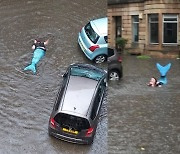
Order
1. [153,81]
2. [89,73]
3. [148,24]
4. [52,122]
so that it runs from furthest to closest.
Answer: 1. [52,122]
2. [89,73]
3. [153,81]
4. [148,24]

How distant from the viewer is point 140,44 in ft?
2.75

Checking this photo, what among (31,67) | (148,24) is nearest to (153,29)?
(148,24)

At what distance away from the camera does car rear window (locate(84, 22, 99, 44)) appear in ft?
3.11

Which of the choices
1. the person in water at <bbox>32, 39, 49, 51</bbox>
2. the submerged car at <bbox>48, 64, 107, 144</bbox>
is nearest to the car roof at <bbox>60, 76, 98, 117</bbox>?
the submerged car at <bbox>48, 64, 107, 144</bbox>

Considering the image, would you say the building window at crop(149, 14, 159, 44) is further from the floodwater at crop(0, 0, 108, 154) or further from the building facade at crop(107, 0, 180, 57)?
the floodwater at crop(0, 0, 108, 154)

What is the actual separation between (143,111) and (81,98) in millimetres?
301

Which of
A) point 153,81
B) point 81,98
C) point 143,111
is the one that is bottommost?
point 143,111

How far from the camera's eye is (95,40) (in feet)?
3.14

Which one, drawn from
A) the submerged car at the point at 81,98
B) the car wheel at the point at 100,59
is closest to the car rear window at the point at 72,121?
the submerged car at the point at 81,98

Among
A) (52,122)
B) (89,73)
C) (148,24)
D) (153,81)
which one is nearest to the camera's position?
(148,24)

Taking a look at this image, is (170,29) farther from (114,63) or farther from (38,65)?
(38,65)

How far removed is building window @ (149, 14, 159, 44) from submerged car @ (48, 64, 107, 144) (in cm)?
20

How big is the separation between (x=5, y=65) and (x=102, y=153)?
0.53 meters

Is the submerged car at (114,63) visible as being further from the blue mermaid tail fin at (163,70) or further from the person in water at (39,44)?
the person in water at (39,44)
